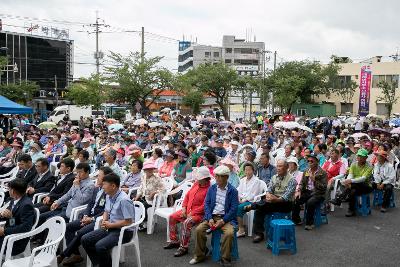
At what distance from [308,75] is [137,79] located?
22.7 meters

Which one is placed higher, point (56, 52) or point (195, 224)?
point (56, 52)

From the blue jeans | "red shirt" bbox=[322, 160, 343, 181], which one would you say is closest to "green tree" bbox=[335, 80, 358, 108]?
"red shirt" bbox=[322, 160, 343, 181]

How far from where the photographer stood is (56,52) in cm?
5838

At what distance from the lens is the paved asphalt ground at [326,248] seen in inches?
212

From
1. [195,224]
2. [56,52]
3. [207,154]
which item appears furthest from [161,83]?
[56,52]

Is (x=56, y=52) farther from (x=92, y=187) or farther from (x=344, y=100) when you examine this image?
(x=92, y=187)

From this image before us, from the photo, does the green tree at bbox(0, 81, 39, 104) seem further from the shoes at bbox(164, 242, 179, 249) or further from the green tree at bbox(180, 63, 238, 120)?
the shoes at bbox(164, 242, 179, 249)

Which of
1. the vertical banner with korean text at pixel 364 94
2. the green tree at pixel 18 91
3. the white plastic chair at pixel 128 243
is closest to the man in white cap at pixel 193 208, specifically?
the white plastic chair at pixel 128 243

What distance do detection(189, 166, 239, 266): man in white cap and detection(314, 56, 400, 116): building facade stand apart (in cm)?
4086

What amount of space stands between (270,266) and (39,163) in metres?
4.01

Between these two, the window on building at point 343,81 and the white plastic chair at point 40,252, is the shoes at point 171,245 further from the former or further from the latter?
the window on building at point 343,81

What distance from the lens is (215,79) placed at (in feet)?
129

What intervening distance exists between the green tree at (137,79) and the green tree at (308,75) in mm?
17074

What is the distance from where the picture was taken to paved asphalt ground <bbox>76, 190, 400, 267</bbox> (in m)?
5.38
